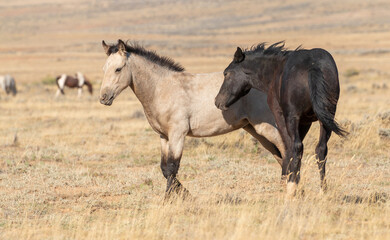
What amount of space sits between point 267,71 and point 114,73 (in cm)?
188

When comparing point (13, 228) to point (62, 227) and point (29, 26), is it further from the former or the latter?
point (29, 26)

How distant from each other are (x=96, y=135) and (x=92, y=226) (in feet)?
28.6

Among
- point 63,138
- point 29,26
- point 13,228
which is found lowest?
point 29,26

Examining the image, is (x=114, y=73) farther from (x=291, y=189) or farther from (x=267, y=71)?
(x=291, y=189)

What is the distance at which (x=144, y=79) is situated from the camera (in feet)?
26.1

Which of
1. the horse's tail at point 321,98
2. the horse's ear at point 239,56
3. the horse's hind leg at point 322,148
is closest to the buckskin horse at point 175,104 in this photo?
the horse's ear at point 239,56

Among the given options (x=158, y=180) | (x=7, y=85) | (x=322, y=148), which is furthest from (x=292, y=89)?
(x=7, y=85)

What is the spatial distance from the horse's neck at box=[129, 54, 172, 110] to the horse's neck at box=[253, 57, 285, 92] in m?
1.23

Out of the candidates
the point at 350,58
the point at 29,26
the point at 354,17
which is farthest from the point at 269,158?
the point at 29,26

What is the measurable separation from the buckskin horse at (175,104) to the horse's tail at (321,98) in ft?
3.25

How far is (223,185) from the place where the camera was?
910 centimetres

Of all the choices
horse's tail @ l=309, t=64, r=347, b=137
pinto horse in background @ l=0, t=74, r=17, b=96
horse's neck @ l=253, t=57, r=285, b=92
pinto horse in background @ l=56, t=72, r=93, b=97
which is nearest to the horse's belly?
horse's neck @ l=253, t=57, r=285, b=92

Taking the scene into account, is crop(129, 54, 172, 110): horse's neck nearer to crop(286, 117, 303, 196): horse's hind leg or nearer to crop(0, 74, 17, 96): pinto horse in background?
crop(286, 117, 303, 196): horse's hind leg

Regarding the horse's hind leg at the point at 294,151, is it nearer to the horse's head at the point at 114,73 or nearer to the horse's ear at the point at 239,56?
the horse's ear at the point at 239,56
